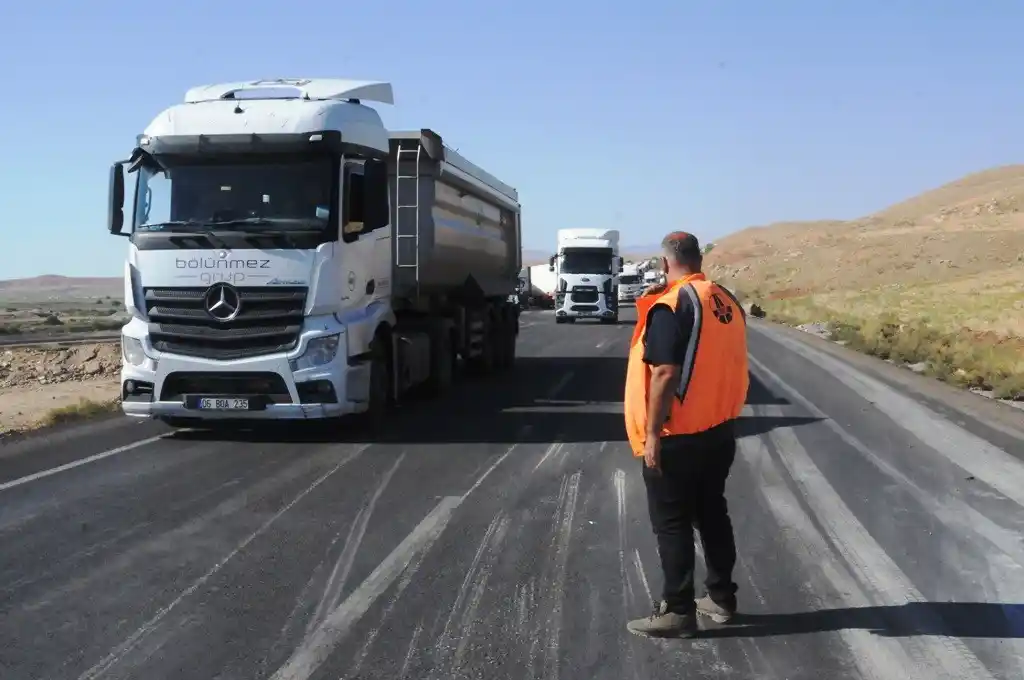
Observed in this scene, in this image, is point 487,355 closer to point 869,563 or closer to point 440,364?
point 440,364

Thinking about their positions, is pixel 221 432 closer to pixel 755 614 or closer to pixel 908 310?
pixel 755 614

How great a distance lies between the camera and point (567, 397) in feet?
54.2

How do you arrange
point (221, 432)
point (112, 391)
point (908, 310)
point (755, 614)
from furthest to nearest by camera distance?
point (908, 310), point (112, 391), point (221, 432), point (755, 614)

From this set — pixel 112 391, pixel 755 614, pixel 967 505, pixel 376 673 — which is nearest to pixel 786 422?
pixel 967 505

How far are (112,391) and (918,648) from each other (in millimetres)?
17410

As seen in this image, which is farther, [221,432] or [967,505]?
[221,432]

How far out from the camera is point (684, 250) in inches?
214

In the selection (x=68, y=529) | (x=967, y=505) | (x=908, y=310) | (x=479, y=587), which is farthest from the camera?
(x=908, y=310)

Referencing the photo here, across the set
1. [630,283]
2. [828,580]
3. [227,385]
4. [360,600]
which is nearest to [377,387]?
[227,385]

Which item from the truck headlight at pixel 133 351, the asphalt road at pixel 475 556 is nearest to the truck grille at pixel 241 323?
the truck headlight at pixel 133 351

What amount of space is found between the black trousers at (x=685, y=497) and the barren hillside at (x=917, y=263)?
31001mm

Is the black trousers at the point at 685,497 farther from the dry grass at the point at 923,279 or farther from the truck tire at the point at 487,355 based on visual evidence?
the truck tire at the point at 487,355

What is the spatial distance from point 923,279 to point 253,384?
310 feet

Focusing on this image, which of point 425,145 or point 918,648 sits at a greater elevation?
point 425,145
